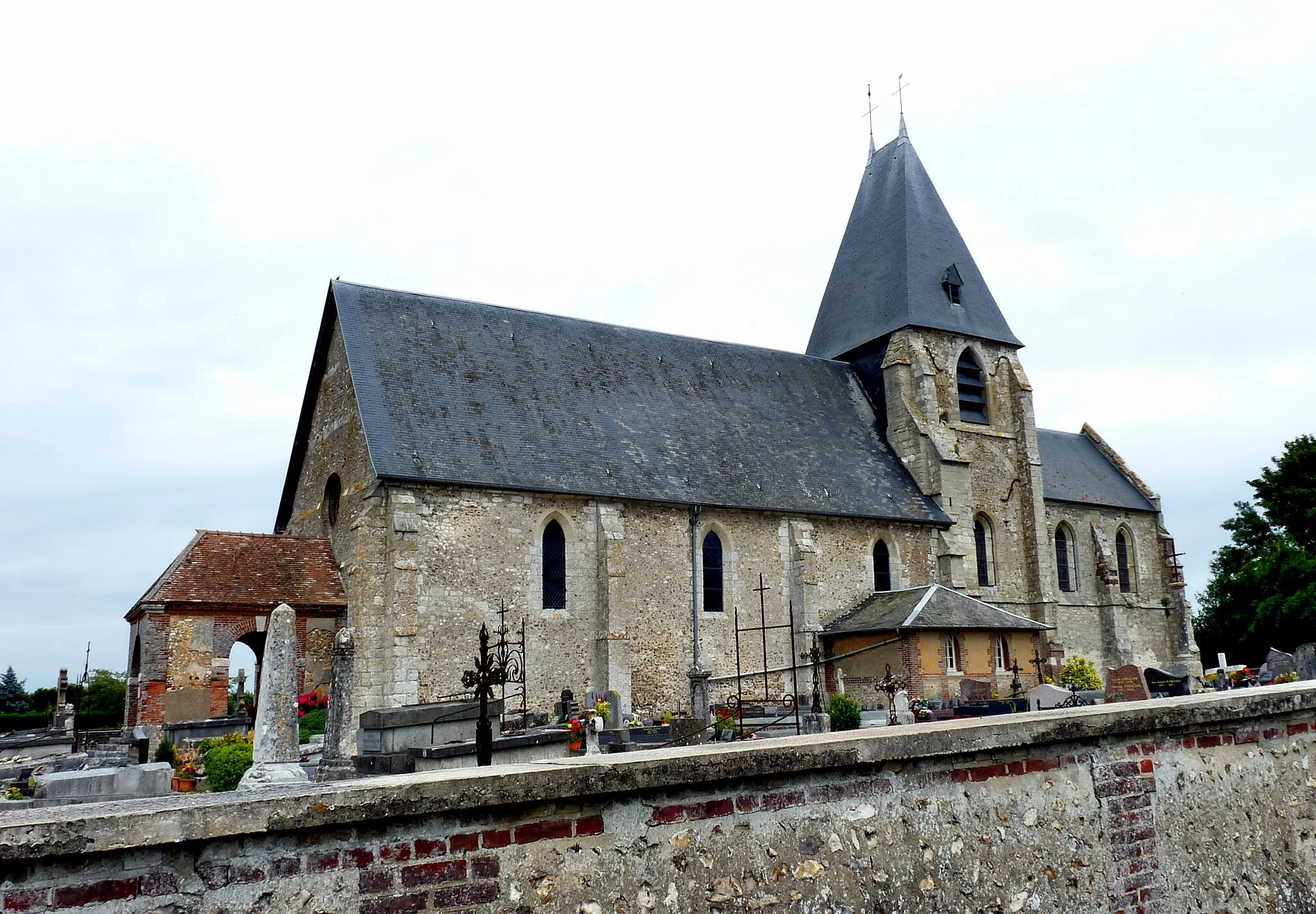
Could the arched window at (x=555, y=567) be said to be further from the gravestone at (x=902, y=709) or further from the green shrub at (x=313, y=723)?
the gravestone at (x=902, y=709)

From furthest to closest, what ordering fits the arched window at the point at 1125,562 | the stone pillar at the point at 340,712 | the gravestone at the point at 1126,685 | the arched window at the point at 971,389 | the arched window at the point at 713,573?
1. the arched window at the point at 1125,562
2. the arched window at the point at 971,389
3. the arched window at the point at 713,573
4. the gravestone at the point at 1126,685
5. the stone pillar at the point at 340,712

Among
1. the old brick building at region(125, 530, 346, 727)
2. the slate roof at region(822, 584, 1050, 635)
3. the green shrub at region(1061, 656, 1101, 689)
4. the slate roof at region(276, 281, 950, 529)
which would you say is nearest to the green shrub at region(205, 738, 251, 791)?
the old brick building at region(125, 530, 346, 727)

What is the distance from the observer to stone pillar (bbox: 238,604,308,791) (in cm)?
1048

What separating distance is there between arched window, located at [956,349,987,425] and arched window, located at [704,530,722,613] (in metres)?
9.84

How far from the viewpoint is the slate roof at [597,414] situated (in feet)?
68.3

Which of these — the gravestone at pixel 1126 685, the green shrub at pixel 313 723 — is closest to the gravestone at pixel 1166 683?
the gravestone at pixel 1126 685

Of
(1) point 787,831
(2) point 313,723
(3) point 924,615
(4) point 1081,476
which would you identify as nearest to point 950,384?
(3) point 924,615

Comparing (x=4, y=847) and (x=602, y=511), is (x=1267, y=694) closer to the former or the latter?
(x=4, y=847)

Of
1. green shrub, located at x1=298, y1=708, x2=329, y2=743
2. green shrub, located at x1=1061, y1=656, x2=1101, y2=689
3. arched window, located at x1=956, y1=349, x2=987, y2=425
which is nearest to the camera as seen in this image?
green shrub, located at x1=298, y1=708, x2=329, y2=743

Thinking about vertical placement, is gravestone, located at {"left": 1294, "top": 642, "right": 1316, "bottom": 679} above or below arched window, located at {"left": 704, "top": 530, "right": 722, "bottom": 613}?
below

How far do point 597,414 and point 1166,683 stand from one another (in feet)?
42.4

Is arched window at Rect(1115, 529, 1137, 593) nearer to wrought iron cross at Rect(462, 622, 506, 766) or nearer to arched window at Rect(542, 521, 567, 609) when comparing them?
arched window at Rect(542, 521, 567, 609)

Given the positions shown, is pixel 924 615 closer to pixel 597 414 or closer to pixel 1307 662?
pixel 1307 662

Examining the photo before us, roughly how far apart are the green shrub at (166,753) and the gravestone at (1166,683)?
15465 millimetres
